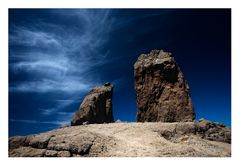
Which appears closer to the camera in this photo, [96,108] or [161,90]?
[161,90]

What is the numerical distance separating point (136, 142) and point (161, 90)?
5.89 m

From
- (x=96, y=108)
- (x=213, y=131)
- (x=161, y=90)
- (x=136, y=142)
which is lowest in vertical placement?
(x=136, y=142)

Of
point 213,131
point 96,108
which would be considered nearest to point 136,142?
point 213,131

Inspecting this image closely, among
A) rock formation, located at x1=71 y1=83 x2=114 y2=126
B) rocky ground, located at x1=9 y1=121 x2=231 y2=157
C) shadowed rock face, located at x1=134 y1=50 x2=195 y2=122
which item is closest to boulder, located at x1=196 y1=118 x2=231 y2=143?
rocky ground, located at x1=9 y1=121 x2=231 y2=157

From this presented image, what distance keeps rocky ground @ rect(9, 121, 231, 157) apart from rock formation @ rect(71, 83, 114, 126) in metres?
7.42

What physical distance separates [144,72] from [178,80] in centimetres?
236

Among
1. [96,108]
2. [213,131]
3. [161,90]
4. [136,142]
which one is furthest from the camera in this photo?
[96,108]

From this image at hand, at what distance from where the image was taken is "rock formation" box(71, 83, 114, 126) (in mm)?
20812

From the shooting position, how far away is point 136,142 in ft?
37.8

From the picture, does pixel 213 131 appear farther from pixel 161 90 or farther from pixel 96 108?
pixel 96 108

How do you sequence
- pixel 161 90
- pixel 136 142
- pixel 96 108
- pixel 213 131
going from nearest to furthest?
1. pixel 136 142
2. pixel 213 131
3. pixel 161 90
4. pixel 96 108

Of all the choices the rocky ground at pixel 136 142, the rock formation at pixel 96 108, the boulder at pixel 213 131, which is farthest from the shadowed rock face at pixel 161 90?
the rock formation at pixel 96 108

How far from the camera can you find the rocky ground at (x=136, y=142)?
10664 mm

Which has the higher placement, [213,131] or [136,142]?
[213,131]
